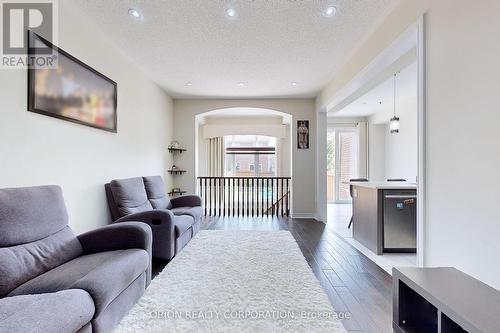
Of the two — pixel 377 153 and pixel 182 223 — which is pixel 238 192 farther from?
pixel 377 153

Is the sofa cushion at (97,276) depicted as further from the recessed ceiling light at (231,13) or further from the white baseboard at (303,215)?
the white baseboard at (303,215)

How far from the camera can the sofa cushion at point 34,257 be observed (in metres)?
1.49

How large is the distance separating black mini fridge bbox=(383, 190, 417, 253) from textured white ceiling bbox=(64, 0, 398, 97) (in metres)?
2.13

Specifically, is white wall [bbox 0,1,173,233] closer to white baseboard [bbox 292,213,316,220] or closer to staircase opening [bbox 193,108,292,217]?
staircase opening [bbox 193,108,292,217]

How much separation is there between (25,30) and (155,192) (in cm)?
249

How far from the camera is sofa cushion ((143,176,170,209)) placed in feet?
12.5

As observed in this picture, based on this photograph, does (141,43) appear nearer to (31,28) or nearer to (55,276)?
(31,28)

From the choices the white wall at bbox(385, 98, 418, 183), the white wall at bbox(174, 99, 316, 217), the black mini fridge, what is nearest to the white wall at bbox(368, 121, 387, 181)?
the white wall at bbox(385, 98, 418, 183)

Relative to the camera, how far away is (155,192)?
3949 mm

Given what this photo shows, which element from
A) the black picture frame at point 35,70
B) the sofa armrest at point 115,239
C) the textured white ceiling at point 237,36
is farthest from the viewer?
the textured white ceiling at point 237,36

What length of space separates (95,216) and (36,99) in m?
1.42

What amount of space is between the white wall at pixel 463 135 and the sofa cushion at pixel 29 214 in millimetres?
2937

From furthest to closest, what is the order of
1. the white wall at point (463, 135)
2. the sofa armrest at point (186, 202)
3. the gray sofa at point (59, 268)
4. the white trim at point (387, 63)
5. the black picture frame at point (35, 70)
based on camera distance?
the sofa armrest at point (186, 202) < the white trim at point (387, 63) < the black picture frame at point (35, 70) < the white wall at point (463, 135) < the gray sofa at point (59, 268)

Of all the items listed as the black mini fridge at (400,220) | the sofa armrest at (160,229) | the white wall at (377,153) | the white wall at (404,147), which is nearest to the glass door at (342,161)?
the white wall at (377,153)
